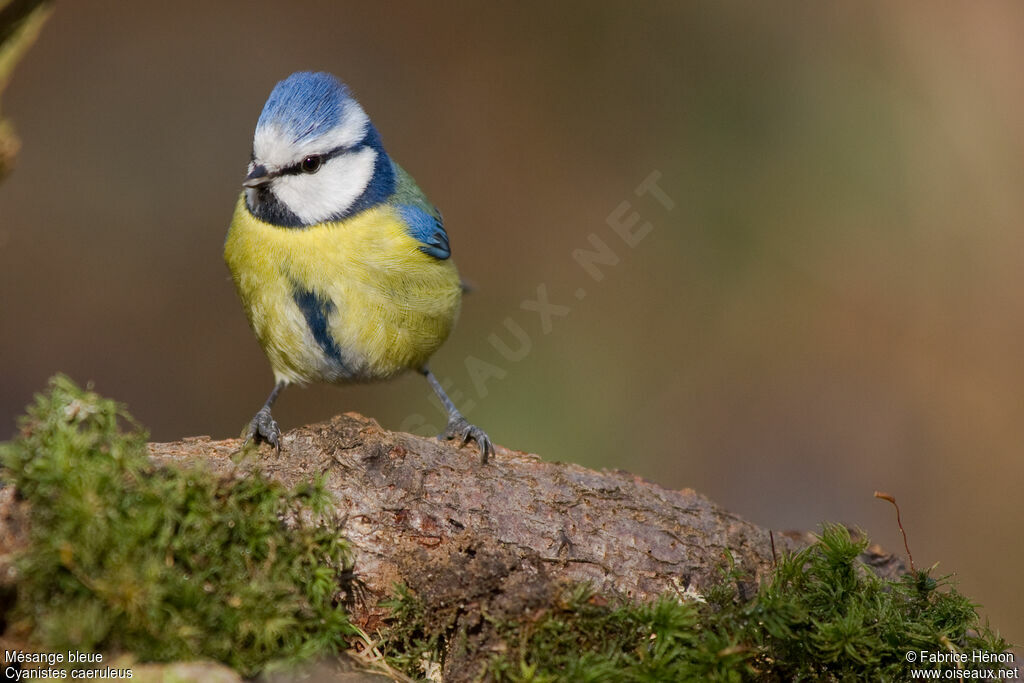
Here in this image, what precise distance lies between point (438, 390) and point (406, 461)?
165 cm

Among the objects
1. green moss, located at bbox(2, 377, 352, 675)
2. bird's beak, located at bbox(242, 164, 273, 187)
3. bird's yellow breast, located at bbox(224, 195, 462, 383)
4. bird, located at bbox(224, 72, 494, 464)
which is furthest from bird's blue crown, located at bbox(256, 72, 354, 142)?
green moss, located at bbox(2, 377, 352, 675)

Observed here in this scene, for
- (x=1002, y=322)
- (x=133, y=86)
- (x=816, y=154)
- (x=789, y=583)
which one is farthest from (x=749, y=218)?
(x=133, y=86)

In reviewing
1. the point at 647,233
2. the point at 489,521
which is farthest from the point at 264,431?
the point at 647,233

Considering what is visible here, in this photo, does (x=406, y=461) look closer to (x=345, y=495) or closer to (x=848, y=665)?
(x=345, y=495)

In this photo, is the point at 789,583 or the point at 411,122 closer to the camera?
the point at 789,583

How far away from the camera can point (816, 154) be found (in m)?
5.95

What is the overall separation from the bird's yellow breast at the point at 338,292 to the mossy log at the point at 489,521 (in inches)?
32.8

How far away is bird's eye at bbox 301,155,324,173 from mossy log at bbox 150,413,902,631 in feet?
3.75

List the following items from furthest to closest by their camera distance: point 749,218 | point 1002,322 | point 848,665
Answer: point 749,218
point 1002,322
point 848,665

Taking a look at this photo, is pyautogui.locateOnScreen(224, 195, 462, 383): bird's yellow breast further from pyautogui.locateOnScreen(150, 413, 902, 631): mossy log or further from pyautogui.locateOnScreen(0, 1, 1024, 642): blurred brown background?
pyautogui.locateOnScreen(0, 1, 1024, 642): blurred brown background

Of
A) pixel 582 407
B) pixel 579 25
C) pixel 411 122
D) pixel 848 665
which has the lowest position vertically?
pixel 848 665

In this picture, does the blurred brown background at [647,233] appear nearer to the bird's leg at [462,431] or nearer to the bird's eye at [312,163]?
the bird's leg at [462,431]

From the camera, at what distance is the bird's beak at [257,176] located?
2939mm

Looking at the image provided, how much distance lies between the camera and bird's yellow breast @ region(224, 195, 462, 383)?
119 inches
